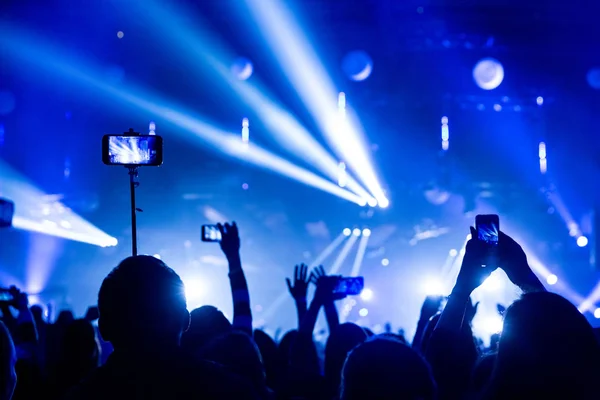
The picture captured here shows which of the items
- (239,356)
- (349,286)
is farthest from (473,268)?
(349,286)

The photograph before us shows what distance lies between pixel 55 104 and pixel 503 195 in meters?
10.3


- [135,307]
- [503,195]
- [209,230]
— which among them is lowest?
[135,307]

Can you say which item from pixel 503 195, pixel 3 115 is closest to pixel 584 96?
pixel 503 195

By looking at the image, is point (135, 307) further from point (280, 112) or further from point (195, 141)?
point (195, 141)

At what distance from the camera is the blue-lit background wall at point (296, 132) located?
12258mm

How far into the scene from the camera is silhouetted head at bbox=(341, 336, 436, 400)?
5.18ft

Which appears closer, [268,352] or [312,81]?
[268,352]

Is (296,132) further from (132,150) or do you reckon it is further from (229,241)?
(132,150)

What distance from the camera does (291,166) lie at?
1563cm

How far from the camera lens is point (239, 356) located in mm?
2281

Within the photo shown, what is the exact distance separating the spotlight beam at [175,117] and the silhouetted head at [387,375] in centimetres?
1200

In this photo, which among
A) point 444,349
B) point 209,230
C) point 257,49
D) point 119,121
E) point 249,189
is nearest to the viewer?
point 444,349

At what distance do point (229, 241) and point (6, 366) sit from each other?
1633 millimetres

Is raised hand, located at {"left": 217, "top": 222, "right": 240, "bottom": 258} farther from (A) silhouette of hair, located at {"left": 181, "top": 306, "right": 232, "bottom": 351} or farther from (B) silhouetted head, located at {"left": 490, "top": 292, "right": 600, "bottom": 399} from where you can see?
(B) silhouetted head, located at {"left": 490, "top": 292, "right": 600, "bottom": 399}
